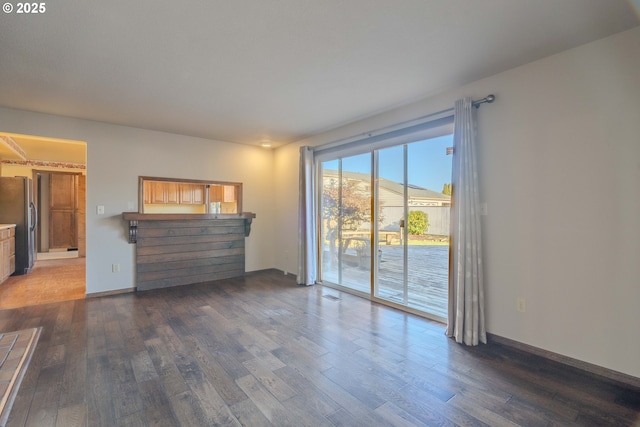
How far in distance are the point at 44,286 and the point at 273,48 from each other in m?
5.39

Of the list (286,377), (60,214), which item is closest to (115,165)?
(286,377)

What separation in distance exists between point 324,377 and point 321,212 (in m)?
3.02

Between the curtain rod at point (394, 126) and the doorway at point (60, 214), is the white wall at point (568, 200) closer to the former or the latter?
the curtain rod at point (394, 126)

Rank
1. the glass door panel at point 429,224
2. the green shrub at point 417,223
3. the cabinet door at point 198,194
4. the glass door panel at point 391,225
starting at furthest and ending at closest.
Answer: the cabinet door at point 198,194 → the glass door panel at point 391,225 → the green shrub at point 417,223 → the glass door panel at point 429,224

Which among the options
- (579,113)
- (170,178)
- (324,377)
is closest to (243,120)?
(170,178)

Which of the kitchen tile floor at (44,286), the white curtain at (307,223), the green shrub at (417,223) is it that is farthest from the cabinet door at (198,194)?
the green shrub at (417,223)

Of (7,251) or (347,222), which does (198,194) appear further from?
(347,222)

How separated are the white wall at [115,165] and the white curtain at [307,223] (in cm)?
164

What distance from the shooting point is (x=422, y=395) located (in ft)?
6.30

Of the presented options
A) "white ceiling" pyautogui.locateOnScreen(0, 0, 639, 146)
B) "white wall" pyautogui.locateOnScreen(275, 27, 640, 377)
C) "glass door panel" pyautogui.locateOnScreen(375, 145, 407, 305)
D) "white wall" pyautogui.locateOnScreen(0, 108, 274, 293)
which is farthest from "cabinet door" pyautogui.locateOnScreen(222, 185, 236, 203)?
"white wall" pyautogui.locateOnScreen(275, 27, 640, 377)

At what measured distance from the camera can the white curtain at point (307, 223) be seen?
4.79 meters

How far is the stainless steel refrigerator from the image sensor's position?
209 inches

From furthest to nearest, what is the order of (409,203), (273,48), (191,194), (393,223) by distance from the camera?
(191,194) → (393,223) → (409,203) → (273,48)

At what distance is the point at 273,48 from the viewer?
226cm
